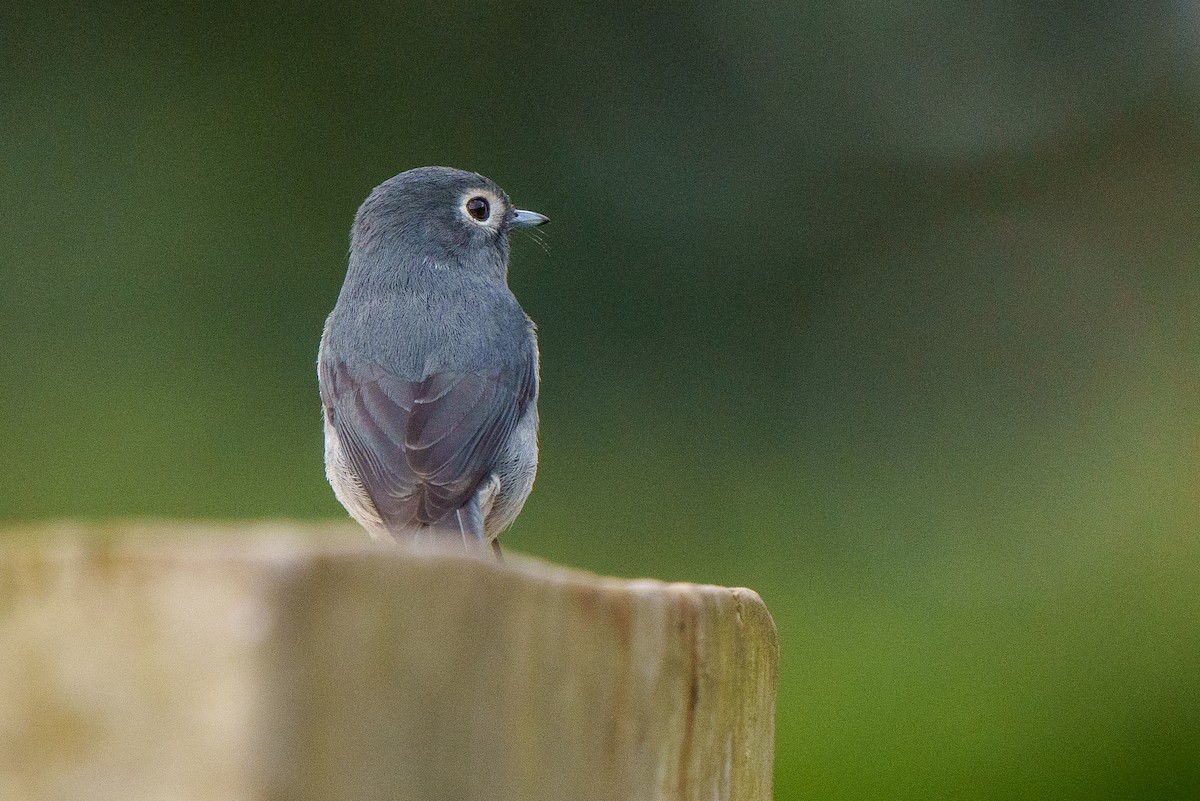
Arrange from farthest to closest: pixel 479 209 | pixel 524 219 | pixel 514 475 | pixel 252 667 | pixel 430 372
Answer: pixel 524 219, pixel 479 209, pixel 514 475, pixel 430 372, pixel 252 667

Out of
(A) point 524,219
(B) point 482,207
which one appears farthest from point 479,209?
(A) point 524,219

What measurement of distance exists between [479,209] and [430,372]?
0.83 metres

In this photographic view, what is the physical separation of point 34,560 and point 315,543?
15cm

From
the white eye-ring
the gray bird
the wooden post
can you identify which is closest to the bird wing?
the gray bird

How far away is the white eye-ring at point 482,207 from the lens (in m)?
4.13

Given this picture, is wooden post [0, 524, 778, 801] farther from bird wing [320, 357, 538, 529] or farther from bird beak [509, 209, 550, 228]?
bird beak [509, 209, 550, 228]

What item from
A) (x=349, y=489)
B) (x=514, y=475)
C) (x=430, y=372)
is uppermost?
(x=430, y=372)

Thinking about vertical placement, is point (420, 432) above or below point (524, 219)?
below

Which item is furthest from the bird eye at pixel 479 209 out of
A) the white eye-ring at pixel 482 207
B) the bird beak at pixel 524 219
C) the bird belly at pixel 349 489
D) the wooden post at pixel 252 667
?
the wooden post at pixel 252 667

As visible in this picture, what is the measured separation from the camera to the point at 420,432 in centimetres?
341

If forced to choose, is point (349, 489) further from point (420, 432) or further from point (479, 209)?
point (479, 209)

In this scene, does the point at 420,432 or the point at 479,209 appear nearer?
the point at 420,432

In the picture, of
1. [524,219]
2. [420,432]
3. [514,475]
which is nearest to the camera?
[420,432]

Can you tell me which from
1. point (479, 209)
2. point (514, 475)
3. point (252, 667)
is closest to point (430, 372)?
point (514, 475)
